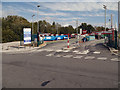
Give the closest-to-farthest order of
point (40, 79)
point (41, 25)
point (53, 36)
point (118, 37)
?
point (40, 79)
point (118, 37)
point (53, 36)
point (41, 25)

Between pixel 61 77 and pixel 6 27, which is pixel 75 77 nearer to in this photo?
pixel 61 77

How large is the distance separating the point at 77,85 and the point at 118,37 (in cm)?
1363

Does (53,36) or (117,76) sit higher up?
(53,36)

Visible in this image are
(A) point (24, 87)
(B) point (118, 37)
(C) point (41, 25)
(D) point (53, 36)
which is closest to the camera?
(A) point (24, 87)

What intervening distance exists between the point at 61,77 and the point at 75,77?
2.44 ft

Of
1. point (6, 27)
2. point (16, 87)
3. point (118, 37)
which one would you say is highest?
point (6, 27)

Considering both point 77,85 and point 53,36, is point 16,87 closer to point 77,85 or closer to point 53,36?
point 77,85

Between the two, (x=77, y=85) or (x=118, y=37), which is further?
(x=118, y=37)

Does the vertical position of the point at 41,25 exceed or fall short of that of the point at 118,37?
it exceeds it

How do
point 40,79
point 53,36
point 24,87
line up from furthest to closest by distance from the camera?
1. point 53,36
2. point 40,79
3. point 24,87

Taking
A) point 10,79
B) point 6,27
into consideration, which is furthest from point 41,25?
point 10,79

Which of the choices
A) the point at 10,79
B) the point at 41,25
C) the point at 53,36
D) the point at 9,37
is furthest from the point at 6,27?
the point at 10,79

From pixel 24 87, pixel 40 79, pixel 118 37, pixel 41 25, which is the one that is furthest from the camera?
pixel 41 25

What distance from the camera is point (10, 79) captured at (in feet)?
22.7
